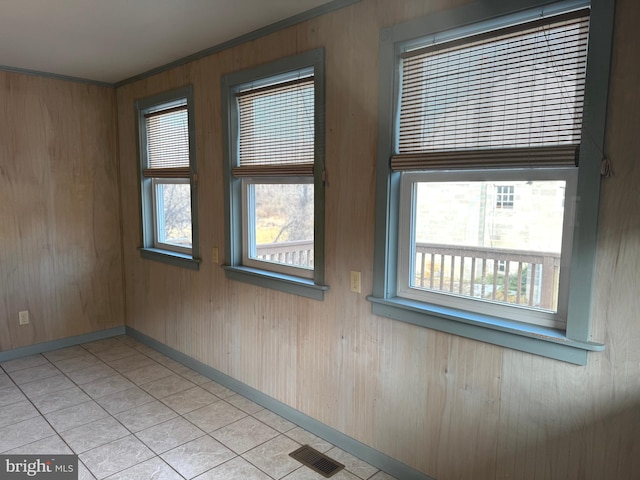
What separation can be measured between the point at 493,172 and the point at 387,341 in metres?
1.00

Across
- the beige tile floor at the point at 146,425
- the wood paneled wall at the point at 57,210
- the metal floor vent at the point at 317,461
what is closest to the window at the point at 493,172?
the metal floor vent at the point at 317,461

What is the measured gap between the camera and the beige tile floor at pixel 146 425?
2377mm

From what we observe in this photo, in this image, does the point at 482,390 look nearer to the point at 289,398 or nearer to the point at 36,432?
the point at 289,398

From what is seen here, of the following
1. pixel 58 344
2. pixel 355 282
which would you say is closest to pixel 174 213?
pixel 58 344

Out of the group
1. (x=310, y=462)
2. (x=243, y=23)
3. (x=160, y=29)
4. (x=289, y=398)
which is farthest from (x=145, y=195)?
(x=310, y=462)

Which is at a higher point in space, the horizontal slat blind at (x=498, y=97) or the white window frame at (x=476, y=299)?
the horizontal slat blind at (x=498, y=97)

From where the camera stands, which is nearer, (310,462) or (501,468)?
(501,468)

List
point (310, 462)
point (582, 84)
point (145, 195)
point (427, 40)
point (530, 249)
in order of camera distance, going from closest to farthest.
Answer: point (582, 84) → point (530, 249) → point (427, 40) → point (310, 462) → point (145, 195)

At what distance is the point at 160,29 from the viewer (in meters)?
2.78

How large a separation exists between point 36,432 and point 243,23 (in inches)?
112

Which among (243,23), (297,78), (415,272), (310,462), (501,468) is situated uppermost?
(243,23)

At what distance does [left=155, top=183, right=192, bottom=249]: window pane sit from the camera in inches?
147

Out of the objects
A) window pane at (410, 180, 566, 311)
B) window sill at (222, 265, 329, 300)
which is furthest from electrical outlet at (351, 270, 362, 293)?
window pane at (410, 180, 566, 311)

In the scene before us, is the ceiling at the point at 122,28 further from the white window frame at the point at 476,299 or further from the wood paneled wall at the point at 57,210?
the white window frame at the point at 476,299
